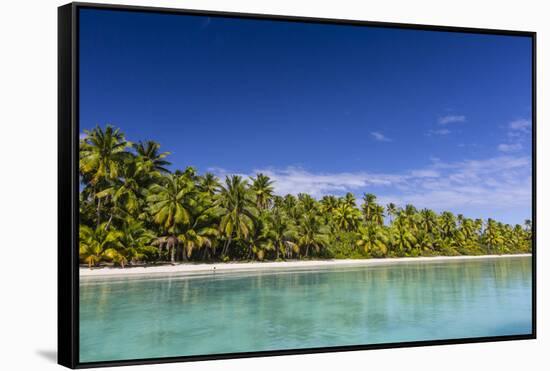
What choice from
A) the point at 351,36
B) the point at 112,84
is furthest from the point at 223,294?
the point at 351,36

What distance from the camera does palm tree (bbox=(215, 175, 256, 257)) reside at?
40.1 feet

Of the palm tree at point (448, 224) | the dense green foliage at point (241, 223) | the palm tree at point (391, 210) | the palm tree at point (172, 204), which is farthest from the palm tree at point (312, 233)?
the palm tree at point (172, 204)

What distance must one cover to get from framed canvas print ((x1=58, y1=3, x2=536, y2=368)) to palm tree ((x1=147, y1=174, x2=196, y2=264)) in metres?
0.04

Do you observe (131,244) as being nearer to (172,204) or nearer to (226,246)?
(172,204)

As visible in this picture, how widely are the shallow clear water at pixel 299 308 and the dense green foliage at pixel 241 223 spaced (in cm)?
39

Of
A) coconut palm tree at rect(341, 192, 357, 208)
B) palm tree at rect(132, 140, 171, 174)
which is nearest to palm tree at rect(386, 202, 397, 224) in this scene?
coconut palm tree at rect(341, 192, 357, 208)

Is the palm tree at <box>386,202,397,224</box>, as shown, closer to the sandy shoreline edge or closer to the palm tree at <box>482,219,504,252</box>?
the sandy shoreline edge

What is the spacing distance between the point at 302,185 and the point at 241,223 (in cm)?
132

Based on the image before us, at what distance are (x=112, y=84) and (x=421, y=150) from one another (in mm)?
5339

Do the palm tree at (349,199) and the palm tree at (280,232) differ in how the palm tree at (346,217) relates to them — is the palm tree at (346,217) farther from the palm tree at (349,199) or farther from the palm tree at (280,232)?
the palm tree at (280,232)

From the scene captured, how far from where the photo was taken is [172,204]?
1092 centimetres

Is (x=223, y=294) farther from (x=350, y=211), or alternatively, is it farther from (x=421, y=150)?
(x=421, y=150)

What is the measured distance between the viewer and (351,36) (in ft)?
38.3

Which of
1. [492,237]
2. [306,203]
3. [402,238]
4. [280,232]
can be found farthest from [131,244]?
[492,237]
